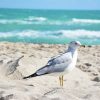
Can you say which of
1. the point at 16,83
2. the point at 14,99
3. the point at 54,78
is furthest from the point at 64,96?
the point at 54,78

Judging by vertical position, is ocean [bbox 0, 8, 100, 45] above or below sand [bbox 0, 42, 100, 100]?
above

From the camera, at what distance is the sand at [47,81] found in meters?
4.66

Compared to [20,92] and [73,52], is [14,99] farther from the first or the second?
[73,52]

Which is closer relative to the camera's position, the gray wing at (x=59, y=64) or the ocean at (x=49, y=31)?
the gray wing at (x=59, y=64)

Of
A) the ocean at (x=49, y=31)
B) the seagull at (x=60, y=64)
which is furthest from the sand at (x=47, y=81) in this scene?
the ocean at (x=49, y=31)

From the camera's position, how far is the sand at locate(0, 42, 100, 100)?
15.3 ft

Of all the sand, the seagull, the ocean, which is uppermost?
the ocean

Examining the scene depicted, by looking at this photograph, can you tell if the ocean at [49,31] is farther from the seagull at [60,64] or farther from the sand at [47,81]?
the seagull at [60,64]

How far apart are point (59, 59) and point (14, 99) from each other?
1324 mm

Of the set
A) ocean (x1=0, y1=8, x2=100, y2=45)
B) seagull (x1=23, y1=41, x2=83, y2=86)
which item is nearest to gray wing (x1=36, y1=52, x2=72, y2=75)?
seagull (x1=23, y1=41, x2=83, y2=86)

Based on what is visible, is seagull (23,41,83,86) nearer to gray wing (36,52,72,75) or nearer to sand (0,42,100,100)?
gray wing (36,52,72,75)

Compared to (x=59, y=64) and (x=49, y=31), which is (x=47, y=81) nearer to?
(x=59, y=64)

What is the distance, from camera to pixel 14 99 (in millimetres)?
4492

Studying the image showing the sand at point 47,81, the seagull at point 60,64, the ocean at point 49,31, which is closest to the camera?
the sand at point 47,81
